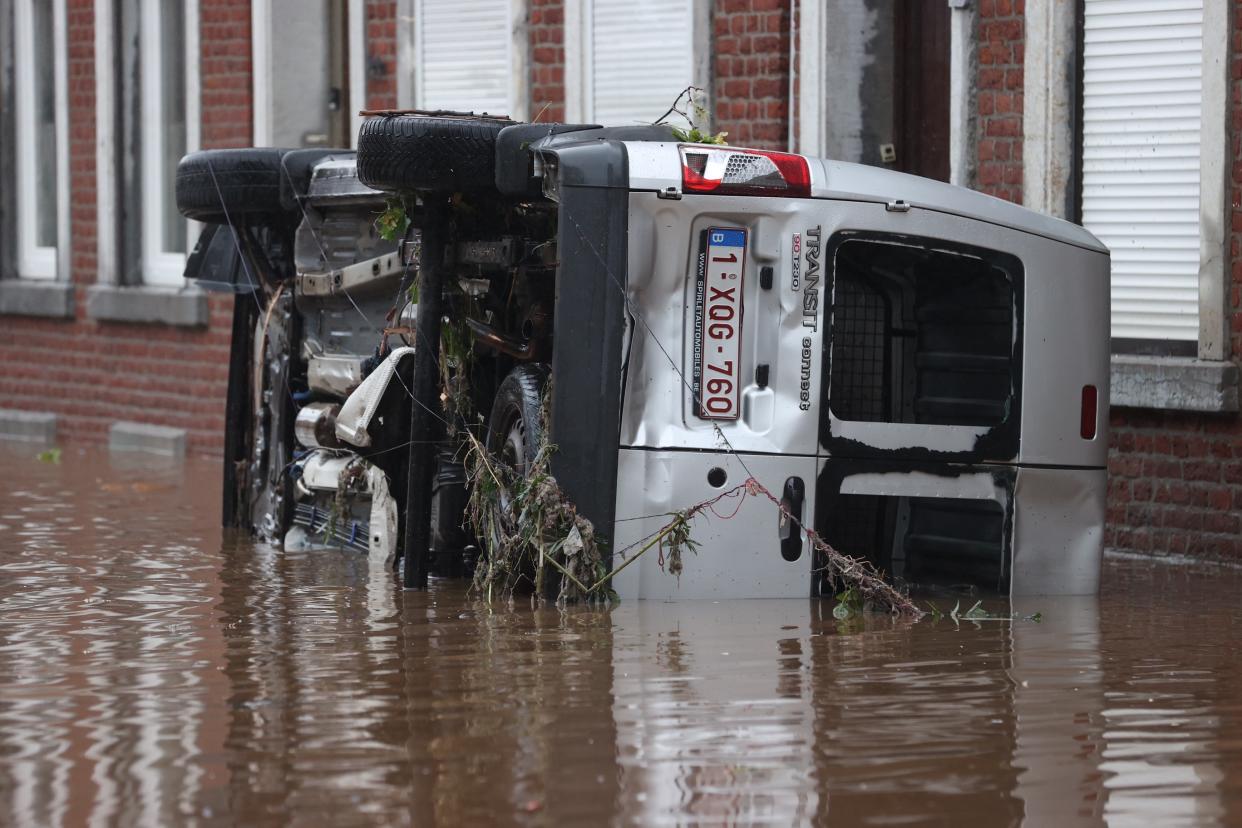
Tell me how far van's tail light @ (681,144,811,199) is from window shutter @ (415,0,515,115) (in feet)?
24.0

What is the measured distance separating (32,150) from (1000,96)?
1096 cm

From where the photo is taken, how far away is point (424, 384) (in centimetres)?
930

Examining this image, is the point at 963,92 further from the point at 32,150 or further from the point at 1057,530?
the point at 32,150

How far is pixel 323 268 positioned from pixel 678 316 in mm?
2979

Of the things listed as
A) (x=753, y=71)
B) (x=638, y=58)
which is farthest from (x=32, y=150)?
(x=753, y=71)

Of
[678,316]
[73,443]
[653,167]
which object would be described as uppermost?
[653,167]

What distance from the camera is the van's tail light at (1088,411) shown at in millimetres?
8875

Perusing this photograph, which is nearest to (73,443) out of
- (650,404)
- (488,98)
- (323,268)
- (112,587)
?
(488,98)

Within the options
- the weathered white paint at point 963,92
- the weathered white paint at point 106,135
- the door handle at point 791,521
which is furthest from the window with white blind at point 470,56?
the door handle at point 791,521

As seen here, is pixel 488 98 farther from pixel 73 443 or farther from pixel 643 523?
pixel 643 523

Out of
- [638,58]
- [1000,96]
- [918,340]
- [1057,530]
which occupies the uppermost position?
[638,58]

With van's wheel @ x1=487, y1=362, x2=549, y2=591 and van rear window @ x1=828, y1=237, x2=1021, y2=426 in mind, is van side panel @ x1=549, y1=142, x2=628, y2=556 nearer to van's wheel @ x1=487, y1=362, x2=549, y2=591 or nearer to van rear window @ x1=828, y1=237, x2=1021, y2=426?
van's wheel @ x1=487, y1=362, x2=549, y2=591

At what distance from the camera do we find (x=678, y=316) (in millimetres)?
8336

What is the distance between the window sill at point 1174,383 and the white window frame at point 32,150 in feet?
35.7
